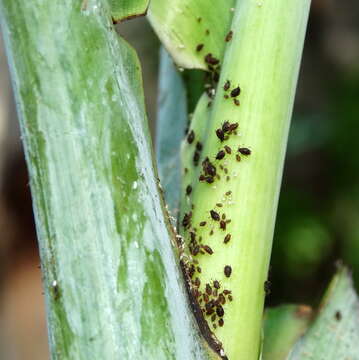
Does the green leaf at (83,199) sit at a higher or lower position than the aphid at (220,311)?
higher

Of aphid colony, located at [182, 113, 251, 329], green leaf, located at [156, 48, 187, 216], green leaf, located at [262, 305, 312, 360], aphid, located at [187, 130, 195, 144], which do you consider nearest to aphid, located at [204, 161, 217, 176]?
aphid colony, located at [182, 113, 251, 329]

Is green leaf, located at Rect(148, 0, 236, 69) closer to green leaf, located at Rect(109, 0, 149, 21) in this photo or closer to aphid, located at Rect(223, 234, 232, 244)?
green leaf, located at Rect(109, 0, 149, 21)

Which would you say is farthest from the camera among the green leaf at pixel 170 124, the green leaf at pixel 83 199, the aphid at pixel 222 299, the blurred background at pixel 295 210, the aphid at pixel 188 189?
the blurred background at pixel 295 210

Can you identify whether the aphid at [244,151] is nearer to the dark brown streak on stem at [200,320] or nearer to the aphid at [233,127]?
the aphid at [233,127]

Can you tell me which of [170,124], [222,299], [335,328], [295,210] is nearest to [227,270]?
[222,299]

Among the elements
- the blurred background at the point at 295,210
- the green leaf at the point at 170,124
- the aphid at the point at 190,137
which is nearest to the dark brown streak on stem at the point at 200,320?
the aphid at the point at 190,137

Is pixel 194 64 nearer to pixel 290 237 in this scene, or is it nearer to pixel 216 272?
pixel 216 272

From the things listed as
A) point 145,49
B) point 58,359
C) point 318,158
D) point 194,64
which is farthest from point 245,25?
point 318,158
